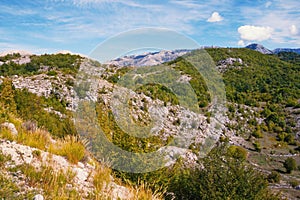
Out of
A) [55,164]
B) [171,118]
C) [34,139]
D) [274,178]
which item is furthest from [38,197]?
[274,178]

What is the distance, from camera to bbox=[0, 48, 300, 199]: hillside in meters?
7.55

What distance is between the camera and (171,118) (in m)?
33.7

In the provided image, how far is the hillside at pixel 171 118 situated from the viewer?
297 inches

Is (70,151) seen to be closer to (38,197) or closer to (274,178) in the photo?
(38,197)

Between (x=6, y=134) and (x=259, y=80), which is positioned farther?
(x=259, y=80)

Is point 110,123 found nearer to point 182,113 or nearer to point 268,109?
point 182,113

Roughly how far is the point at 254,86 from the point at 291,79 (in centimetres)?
941

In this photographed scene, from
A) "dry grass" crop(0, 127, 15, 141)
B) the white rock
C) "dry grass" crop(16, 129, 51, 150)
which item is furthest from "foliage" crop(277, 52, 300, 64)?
the white rock

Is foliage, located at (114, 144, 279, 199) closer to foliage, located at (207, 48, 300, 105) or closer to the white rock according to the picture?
the white rock

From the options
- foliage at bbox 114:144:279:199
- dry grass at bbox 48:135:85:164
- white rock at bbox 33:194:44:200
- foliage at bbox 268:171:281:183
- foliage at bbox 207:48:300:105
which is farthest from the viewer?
foliage at bbox 207:48:300:105

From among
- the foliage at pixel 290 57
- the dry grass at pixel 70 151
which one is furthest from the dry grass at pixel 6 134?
the foliage at pixel 290 57

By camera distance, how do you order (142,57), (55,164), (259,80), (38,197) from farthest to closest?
(259,80) < (142,57) < (55,164) < (38,197)

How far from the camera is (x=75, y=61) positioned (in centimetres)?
4409

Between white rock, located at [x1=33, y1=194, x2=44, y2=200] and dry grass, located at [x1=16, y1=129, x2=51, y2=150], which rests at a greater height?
dry grass, located at [x1=16, y1=129, x2=51, y2=150]
